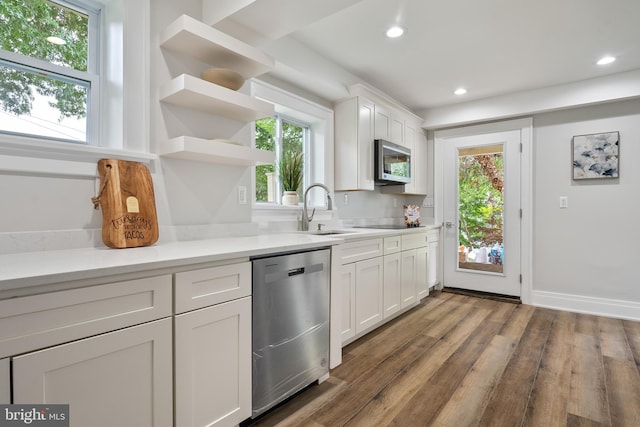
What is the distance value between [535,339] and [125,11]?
360cm

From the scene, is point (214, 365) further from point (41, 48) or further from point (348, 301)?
point (41, 48)

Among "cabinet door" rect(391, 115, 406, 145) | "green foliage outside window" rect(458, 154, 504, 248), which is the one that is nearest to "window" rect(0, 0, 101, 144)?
"cabinet door" rect(391, 115, 406, 145)

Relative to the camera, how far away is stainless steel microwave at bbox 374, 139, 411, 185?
3242 mm

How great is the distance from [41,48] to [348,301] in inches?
88.5

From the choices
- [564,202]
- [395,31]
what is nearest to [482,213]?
[564,202]

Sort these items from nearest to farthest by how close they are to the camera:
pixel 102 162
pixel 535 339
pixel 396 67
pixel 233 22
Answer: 1. pixel 102 162
2. pixel 233 22
3. pixel 535 339
4. pixel 396 67

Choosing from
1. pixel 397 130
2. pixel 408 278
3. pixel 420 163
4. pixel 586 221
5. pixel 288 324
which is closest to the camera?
pixel 288 324

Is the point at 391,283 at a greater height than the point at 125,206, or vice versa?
the point at 125,206

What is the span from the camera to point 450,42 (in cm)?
252

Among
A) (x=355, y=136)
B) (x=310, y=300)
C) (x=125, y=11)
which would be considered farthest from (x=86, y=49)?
(x=355, y=136)

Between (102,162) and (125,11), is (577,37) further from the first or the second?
(102,162)

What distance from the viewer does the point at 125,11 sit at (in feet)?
5.16

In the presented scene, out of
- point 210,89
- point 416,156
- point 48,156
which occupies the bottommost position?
point 48,156

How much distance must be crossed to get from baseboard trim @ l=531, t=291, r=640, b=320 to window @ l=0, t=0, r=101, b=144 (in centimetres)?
441
